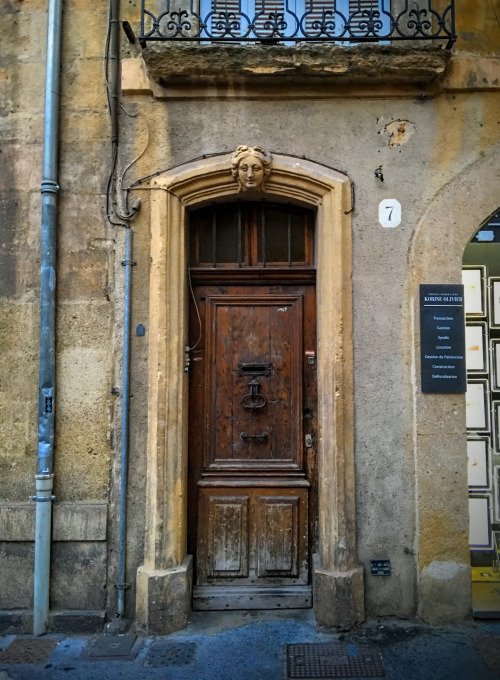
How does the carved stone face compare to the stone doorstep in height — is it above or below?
above

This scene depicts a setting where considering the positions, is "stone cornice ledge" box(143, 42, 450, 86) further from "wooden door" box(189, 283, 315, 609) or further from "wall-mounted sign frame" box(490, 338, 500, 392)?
"wall-mounted sign frame" box(490, 338, 500, 392)

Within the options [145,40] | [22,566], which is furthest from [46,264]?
[22,566]

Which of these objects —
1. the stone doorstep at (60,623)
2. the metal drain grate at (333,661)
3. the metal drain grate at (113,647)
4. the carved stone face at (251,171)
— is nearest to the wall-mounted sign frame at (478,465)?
the metal drain grate at (333,661)

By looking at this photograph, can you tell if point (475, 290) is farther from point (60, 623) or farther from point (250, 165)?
point (60, 623)

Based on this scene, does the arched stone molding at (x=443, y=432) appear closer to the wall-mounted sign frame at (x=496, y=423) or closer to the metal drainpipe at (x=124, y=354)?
the wall-mounted sign frame at (x=496, y=423)

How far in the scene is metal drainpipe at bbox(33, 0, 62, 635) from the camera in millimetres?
4043

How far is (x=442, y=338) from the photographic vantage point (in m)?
4.23

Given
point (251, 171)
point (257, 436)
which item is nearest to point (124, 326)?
point (257, 436)

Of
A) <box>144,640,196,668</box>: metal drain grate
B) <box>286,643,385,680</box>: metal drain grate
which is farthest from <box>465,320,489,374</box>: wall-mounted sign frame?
<box>144,640,196,668</box>: metal drain grate

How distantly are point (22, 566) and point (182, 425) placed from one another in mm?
1655

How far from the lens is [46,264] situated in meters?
4.23

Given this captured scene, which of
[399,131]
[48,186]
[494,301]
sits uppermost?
[399,131]

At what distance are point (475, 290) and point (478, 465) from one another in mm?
1524

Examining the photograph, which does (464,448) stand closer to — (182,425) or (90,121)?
(182,425)
